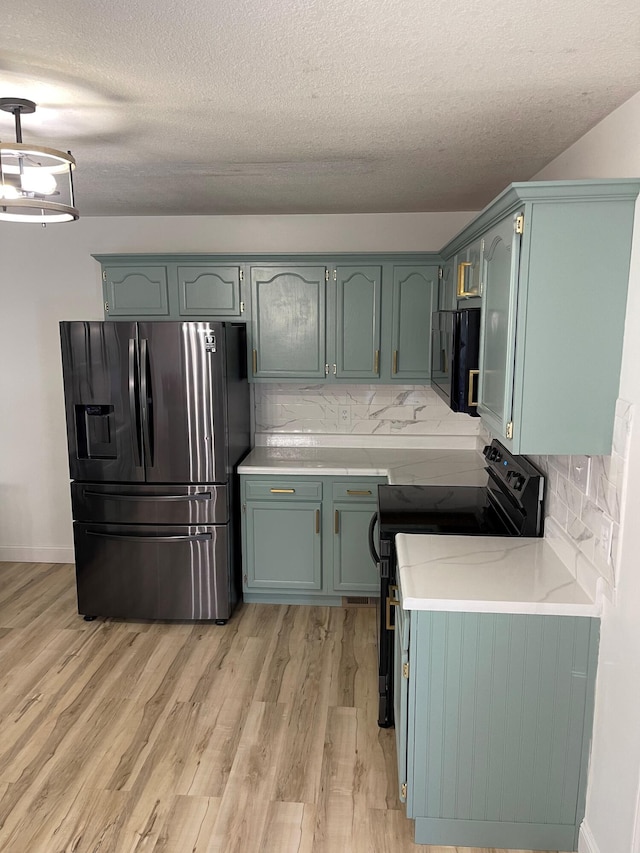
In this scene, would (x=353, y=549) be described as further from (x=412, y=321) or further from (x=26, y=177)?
(x=26, y=177)

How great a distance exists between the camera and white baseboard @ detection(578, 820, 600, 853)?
194 cm

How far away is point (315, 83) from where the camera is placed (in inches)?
68.7

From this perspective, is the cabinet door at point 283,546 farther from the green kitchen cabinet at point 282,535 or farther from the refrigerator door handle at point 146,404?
the refrigerator door handle at point 146,404

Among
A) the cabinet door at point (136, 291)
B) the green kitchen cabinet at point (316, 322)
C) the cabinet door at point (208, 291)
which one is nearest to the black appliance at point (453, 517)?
the green kitchen cabinet at point (316, 322)

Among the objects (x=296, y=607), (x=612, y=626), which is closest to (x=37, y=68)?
(x=612, y=626)

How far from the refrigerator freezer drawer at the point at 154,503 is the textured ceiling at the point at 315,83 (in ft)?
5.36

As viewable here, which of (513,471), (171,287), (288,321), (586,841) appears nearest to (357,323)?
(288,321)

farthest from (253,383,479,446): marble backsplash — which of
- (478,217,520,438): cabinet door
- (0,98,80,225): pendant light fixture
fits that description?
(0,98,80,225): pendant light fixture

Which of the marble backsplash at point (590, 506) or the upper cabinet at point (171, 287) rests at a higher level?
the upper cabinet at point (171, 287)

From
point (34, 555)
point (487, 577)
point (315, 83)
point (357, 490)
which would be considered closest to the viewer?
point (315, 83)

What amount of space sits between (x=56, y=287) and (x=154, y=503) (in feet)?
5.84

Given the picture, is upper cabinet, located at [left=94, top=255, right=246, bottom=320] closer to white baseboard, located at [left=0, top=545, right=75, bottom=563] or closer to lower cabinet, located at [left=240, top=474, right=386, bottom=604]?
lower cabinet, located at [left=240, top=474, right=386, bottom=604]

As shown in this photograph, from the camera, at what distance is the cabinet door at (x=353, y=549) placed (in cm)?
368

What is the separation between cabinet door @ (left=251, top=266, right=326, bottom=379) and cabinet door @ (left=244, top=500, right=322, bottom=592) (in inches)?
32.7
